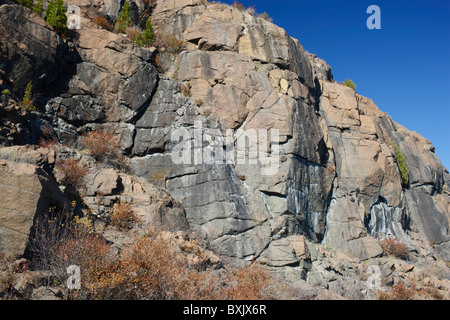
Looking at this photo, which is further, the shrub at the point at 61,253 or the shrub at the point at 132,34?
the shrub at the point at 132,34

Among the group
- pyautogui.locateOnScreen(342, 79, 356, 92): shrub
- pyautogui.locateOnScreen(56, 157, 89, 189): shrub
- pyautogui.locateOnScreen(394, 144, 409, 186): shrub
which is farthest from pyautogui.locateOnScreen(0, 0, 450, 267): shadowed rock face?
pyautogui.locateOnScreen(342, 79, 356, 92): shrub

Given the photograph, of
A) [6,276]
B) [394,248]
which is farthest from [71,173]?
[394,248]

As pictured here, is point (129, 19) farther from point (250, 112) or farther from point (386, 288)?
point (386, 288)

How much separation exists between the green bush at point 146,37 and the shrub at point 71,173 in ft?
26.8

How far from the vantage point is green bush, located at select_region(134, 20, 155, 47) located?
16375 mm

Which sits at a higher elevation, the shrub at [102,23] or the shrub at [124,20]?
the shrub at [124,20]

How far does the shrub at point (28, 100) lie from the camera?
38.9ft

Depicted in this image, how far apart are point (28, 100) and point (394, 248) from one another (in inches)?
706

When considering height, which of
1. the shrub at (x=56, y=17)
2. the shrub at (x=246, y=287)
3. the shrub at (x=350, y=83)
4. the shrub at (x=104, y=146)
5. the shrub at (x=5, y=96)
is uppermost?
the shrub at (x=350, y=83)

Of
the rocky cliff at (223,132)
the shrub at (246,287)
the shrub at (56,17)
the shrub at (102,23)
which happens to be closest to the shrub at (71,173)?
the rocky cliff at (223,132)

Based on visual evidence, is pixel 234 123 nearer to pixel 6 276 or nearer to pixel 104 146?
pixel 104 146

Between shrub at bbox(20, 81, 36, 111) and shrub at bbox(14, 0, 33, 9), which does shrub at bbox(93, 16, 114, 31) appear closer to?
shrub at bbox(14, 0, 33, 9)

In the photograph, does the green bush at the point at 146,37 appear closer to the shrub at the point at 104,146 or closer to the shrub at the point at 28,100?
the shrub at the point at 104,146

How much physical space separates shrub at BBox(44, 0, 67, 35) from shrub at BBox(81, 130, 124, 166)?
5.02 metres
